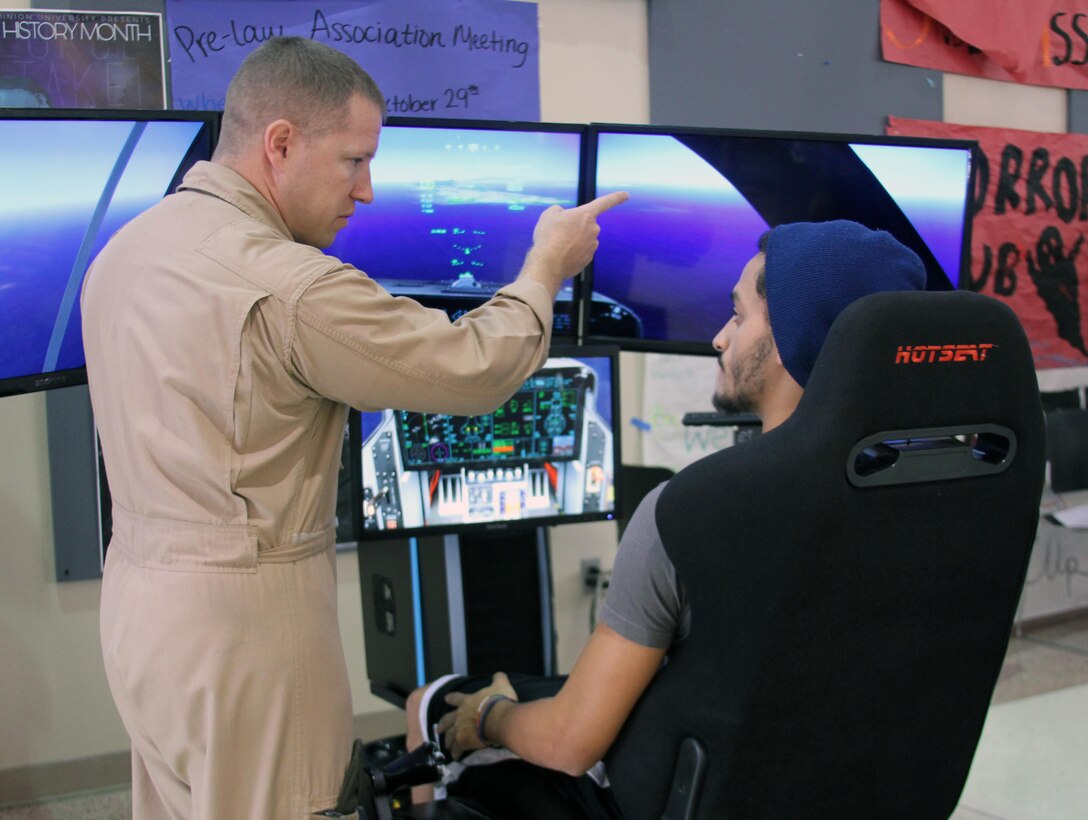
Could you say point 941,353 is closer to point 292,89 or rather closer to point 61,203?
point 292,89

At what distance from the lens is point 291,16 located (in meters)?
2.75

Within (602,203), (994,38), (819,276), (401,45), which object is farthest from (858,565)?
(994,38)

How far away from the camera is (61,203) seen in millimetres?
1734

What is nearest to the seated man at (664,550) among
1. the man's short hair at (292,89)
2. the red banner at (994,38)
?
the man's short hair at (292,89)

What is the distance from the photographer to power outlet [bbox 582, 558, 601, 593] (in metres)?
3.31

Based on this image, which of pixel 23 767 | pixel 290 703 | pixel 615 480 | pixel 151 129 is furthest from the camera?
pixel 23 767

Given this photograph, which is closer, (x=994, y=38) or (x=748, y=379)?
(x=748, y=379)

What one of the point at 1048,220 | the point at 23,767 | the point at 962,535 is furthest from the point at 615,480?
the point at 1048,220

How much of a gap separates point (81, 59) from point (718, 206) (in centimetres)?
158

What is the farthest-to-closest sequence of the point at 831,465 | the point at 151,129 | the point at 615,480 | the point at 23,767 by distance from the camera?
the point at 23,767, the point at 615,480, the point at 151,129, the point at 831,465

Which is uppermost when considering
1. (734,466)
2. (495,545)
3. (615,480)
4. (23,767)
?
(734,466)

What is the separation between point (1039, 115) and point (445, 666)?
313cm

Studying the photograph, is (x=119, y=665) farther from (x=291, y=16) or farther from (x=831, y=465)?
(x=291, y=16)

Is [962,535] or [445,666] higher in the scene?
[962,535]
